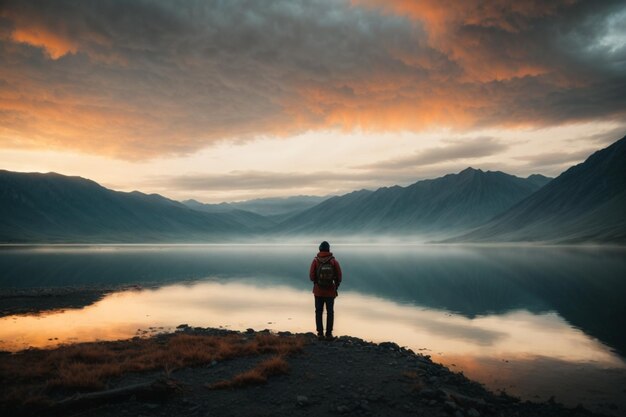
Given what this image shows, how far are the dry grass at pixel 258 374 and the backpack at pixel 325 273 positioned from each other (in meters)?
3.99

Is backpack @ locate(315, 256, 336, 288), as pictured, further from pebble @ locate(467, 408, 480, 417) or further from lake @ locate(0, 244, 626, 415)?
pebble @ locate(467, 408, 480, 417)

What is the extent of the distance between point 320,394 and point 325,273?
5.66 metres

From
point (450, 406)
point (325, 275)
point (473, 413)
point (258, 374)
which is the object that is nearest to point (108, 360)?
point (258, 374)

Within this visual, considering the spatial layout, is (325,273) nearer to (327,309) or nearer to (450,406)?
(327,309)

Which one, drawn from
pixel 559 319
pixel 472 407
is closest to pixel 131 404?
pixel 472 407

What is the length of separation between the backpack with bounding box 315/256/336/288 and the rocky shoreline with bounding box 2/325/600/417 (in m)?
2.74

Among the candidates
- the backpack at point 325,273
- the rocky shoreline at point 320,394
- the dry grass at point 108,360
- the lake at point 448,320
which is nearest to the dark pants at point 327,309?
the backpack at point 325,273

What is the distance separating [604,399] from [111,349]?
16.5 m

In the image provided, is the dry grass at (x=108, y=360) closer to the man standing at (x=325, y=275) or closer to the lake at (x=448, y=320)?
the man standing at (x=325, y=275)

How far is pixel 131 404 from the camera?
938cm

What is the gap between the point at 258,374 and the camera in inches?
436

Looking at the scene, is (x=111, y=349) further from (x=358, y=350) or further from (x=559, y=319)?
(x=559, y=319)

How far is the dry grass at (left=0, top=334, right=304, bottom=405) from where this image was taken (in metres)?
10.4

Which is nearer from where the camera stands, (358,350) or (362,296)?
(358,350)
